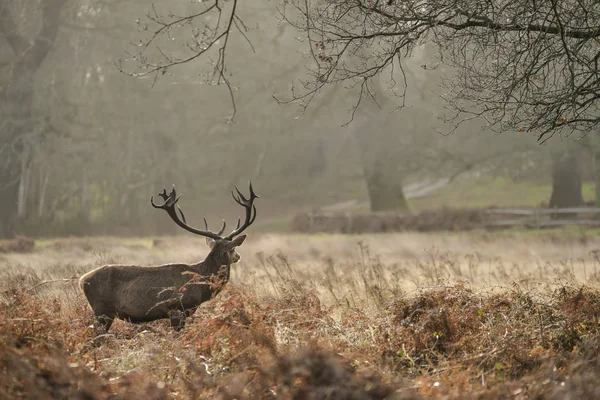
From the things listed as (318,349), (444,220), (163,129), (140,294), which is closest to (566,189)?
(444,220)

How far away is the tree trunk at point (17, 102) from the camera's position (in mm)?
28797

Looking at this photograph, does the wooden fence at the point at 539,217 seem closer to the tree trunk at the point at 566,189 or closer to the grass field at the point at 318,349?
the tree trunk at the point at 566,189

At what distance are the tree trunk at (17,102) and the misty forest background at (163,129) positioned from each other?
0.06 meters

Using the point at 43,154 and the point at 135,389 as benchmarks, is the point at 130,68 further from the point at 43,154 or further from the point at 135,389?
the point at 135,389

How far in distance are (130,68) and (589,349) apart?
31525 millimetres

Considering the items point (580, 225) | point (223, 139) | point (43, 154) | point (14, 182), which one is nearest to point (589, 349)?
point (580, 225)

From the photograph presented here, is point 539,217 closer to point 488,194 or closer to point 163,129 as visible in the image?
point 488,194

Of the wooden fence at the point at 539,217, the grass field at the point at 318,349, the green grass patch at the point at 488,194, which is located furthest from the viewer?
the green grass patch at the point at 488,194

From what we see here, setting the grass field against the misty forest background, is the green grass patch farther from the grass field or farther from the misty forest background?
the grass field

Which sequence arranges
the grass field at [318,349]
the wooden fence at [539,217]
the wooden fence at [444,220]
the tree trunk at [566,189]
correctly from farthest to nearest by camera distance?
1. the tree trunk at [566,189]
2. the wooden fence at [539,217]
3. the wooden fence at [444,220]
4. the grass field at [318,349]

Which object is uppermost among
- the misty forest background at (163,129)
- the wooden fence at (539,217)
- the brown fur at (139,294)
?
the misty forest background at (163,129)

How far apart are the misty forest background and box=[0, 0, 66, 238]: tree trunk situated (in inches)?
2.2

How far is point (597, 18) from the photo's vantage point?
8078mm

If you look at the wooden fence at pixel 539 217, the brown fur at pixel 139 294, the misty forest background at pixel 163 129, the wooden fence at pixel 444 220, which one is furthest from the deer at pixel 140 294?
the wooden fence at pixel 539 217
